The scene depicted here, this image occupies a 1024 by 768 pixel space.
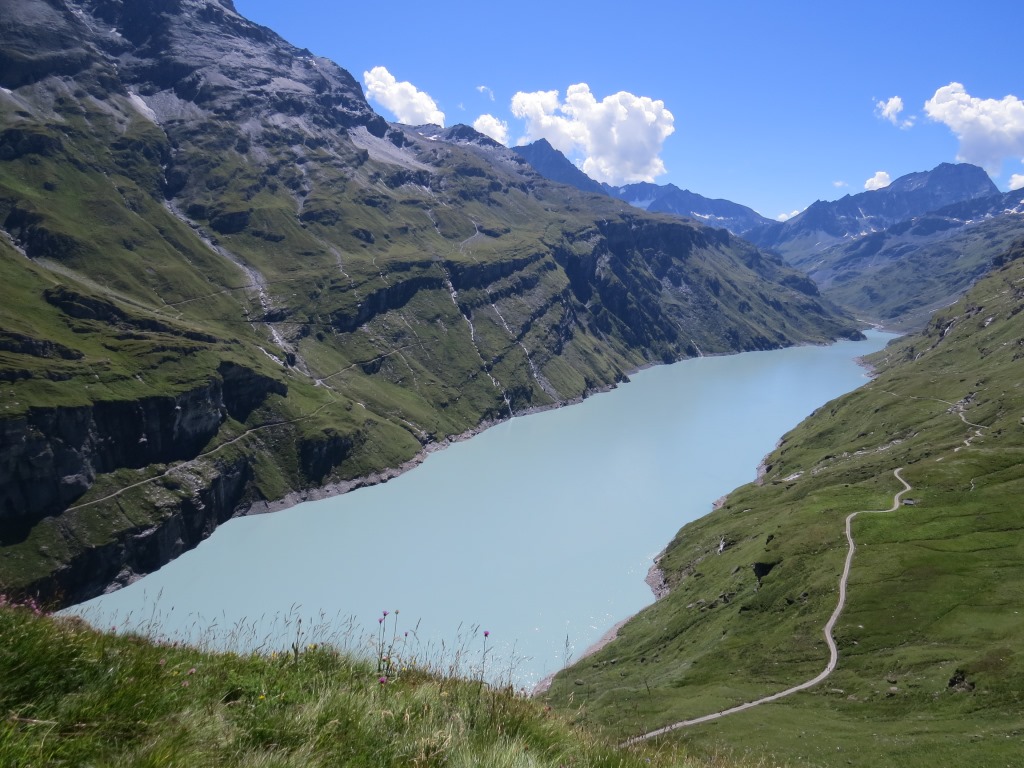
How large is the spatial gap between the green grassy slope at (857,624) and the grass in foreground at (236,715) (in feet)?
7.66

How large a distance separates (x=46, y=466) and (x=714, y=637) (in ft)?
373

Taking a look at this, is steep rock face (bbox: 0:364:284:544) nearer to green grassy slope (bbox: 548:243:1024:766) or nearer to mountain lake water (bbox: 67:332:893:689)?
mountain lake water (bbox: 67:332:893:689)

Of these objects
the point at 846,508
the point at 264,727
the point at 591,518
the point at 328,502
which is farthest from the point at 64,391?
the point at 264,727

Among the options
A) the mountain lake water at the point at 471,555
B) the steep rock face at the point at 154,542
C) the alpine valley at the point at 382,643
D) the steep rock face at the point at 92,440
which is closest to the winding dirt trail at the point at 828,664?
the alpine valley at the point at 382,643

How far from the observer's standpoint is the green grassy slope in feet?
127

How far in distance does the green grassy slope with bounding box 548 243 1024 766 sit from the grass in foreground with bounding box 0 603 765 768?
2335 mm

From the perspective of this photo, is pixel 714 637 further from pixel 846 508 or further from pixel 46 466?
pixel 46 466

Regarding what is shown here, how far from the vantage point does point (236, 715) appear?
19.4 ft

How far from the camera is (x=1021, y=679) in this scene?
4019cm

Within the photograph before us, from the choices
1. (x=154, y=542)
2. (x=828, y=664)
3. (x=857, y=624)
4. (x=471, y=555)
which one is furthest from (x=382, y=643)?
(x=154, y=542)

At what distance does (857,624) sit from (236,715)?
6285 cm

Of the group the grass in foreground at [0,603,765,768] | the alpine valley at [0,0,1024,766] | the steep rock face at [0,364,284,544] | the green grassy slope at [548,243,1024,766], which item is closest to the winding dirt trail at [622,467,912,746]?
the green grassy slope at [548,243,1024,766]

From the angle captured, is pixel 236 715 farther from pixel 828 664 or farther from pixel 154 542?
pixel 154 542

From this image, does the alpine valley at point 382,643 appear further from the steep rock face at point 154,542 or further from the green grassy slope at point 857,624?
the steep rock face at point 154,542
